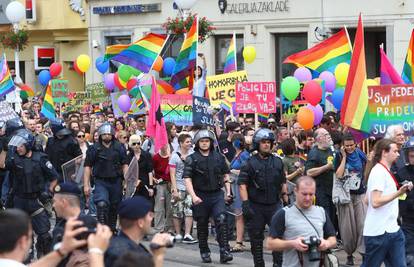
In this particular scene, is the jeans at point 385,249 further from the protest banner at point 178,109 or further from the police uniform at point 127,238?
the protest banner at point 178,109

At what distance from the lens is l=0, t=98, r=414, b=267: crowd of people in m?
7.98

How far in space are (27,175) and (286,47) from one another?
51.4ft

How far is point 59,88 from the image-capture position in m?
25.8

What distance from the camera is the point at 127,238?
7.27 m

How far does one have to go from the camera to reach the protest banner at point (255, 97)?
1823 centimetres

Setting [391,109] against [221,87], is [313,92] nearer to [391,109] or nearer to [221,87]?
[221,87]

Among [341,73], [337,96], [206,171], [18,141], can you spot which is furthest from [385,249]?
[337,96]

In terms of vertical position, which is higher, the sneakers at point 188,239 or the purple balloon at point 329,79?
the purple balloon at point 329,79

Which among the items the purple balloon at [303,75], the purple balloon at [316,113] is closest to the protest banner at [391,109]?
the purple balloon at [316,113]

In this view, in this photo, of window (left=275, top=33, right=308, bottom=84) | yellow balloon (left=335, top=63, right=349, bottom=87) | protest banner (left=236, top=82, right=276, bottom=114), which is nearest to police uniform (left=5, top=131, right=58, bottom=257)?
protest banner (left=236, top=82, right=276, bottom=114)

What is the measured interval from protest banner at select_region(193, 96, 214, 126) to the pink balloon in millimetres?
1759

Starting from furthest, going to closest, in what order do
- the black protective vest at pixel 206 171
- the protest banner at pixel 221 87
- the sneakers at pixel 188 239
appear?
the protest banner at pixel 221 87, the sneakers at pixel 188 239, the black protective vest at pixel 206 171

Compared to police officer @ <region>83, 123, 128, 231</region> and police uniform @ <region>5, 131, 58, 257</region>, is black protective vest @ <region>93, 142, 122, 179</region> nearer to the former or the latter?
police officer @ <region>83, 123, 128, 231</region>

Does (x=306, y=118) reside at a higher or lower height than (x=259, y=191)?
higher
